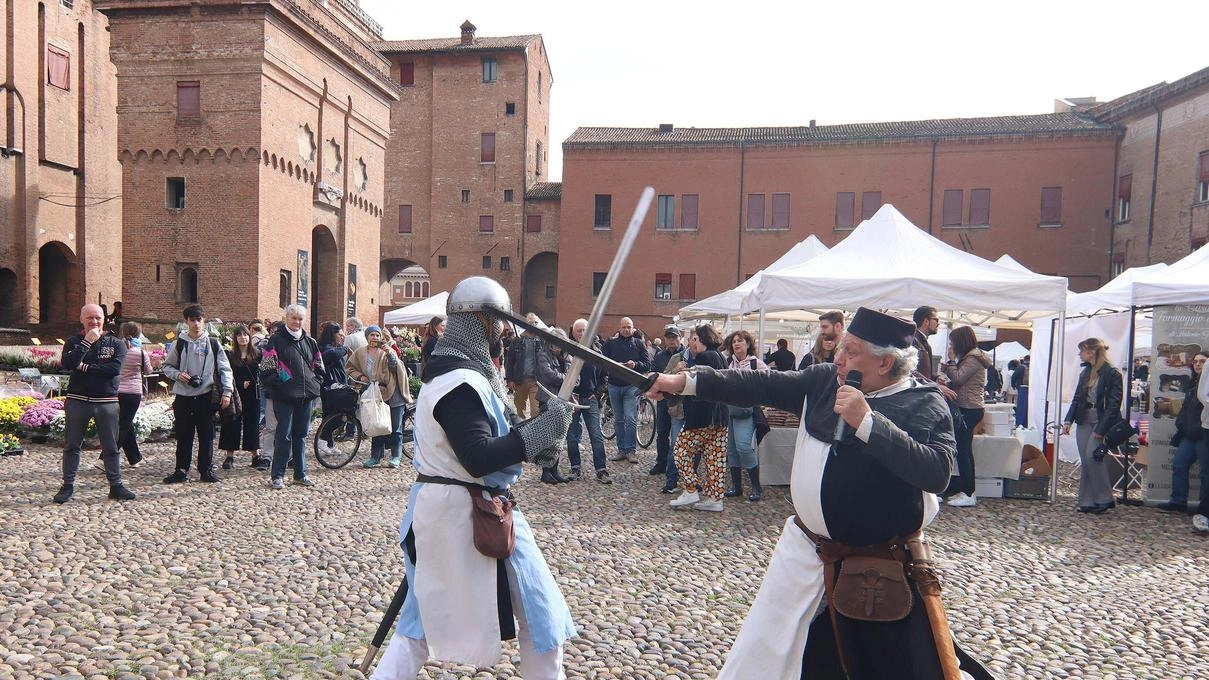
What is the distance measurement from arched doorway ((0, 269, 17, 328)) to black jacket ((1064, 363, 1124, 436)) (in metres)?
30.9

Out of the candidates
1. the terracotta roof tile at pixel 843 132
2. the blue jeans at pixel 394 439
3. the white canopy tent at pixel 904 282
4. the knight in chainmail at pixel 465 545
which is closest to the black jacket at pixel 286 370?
the blue jeans at pixel 394 439

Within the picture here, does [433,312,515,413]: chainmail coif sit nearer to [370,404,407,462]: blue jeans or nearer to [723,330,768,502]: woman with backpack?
[723,330,768,502]: woman with backpack

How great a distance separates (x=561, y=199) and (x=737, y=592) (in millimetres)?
35825

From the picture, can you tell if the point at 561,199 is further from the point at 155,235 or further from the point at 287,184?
the point at 155,235

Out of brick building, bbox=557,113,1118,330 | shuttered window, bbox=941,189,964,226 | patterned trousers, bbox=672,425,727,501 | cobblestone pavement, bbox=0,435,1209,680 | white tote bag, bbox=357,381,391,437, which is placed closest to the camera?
cobblestone pavement, bbox=0,435,1209,680

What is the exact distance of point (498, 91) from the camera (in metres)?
42.6

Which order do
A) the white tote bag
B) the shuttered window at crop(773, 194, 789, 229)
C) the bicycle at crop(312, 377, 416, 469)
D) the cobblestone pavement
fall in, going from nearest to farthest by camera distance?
the cobblestone pavement, the white tote bag, the bicycle at crop(312, 377, 416, 469), the shuttered window at crop(773, 194, 789, 229)

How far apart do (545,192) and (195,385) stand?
1363 inches

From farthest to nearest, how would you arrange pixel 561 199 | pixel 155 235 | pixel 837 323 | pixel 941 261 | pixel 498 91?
pixel 498 91, pixel 561 199, pixel 155 235, pixel 941 261, pixel 837 323

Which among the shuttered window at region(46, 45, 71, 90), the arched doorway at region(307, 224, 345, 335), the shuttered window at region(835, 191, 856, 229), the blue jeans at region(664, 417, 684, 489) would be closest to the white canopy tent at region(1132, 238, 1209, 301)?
the blue jeans at region(664, 417, 684, 489)

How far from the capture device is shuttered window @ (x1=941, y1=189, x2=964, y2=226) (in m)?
35.0

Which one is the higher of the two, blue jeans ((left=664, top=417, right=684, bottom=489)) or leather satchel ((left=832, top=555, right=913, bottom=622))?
leather satchel ((left=832, top=555, right=913, bottom=622))

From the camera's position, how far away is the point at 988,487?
28.2ft

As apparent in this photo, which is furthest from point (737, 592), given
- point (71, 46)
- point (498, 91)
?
point (498, 91)
